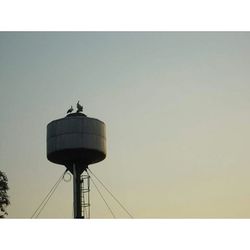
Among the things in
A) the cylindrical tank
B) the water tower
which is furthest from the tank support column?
the cylindrical tank

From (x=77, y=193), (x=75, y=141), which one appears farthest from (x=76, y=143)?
(x=77, y=193)

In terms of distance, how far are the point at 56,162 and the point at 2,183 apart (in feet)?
13.6

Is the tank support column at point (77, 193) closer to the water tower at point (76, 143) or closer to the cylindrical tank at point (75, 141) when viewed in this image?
the water tower at point (76, 143)

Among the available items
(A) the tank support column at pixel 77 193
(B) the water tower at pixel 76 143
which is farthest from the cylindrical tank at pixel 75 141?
(A) the tank support column at pixel 77 193

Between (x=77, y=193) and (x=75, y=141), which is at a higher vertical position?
(x=75, y=141)

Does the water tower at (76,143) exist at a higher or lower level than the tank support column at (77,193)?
higher

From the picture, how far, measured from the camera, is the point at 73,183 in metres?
20.7

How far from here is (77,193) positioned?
20656 mm

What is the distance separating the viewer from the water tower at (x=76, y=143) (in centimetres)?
1941

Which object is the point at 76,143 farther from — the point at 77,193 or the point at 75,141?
the point at 77,193

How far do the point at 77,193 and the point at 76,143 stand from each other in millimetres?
2590
